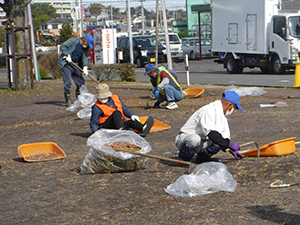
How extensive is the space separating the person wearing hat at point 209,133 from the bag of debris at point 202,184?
61cm

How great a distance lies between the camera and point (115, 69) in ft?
59.4

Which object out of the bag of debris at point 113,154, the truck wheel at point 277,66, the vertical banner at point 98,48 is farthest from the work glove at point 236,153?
the vertical banner at point 98,48

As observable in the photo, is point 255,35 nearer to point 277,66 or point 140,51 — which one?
point 277,66

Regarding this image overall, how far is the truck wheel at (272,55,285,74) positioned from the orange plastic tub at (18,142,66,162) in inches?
572

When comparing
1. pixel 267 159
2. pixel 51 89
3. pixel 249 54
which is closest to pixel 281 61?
pixel 249 54

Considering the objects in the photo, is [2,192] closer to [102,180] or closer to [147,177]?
[102,180]

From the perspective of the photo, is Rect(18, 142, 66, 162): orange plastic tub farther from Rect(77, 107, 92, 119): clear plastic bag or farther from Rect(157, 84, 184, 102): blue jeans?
Rect(157, 84, 184, 102): blue jeans

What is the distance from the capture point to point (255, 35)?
67.5ft

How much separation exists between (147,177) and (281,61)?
15.2 metres

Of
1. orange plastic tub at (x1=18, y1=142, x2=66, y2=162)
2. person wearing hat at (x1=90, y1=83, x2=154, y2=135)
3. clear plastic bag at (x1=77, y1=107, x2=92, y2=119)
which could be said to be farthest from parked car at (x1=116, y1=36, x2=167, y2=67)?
orange plastic tub at (x1=18, y1=142, x2=66, y2=162)

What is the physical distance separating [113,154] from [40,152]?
74.3 inches

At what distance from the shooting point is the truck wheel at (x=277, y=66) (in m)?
19.7

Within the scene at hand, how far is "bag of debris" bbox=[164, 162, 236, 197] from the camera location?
4.71m

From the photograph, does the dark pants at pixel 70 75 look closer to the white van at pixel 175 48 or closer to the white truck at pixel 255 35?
the white truck at pixel 255 35
